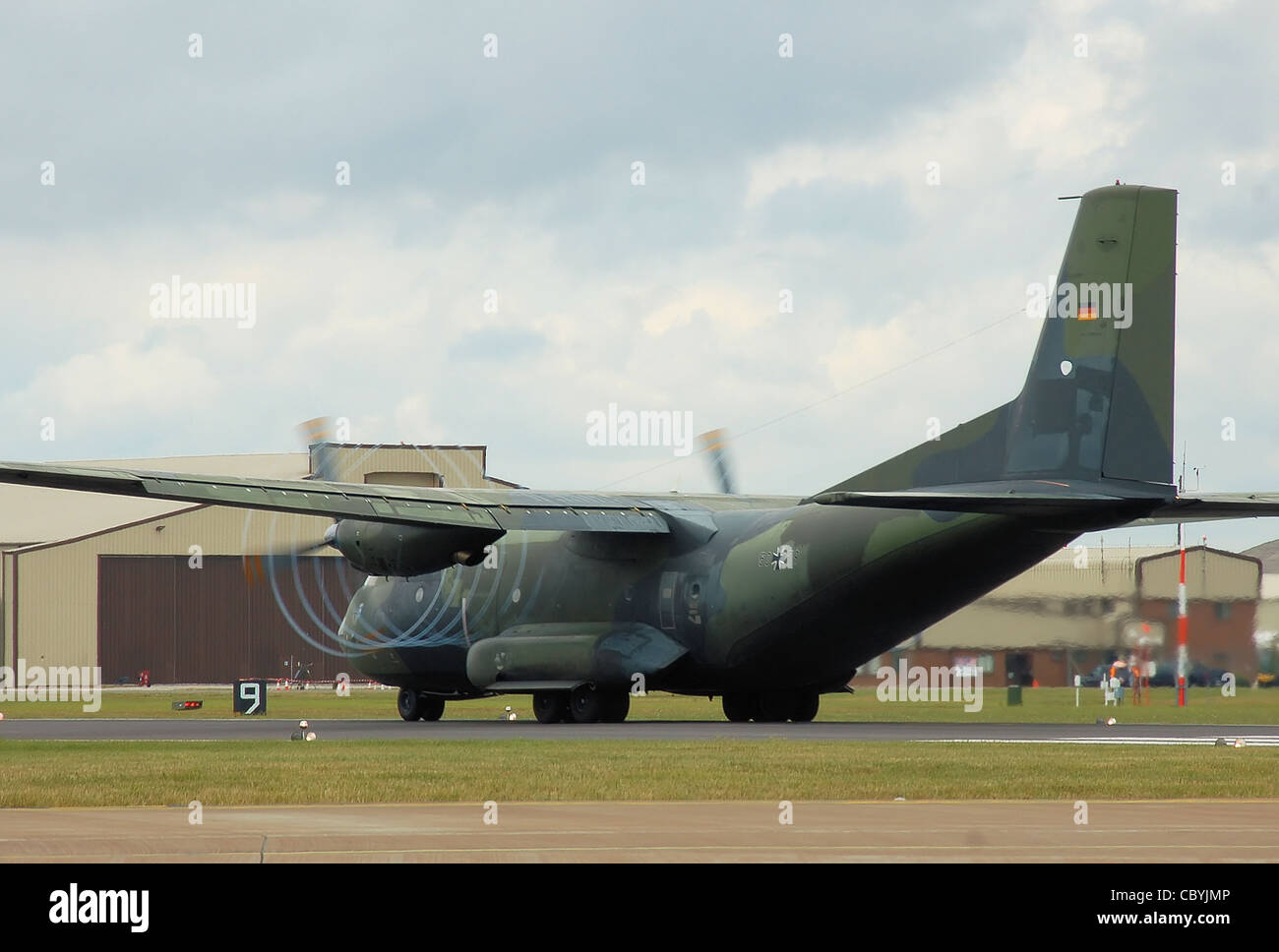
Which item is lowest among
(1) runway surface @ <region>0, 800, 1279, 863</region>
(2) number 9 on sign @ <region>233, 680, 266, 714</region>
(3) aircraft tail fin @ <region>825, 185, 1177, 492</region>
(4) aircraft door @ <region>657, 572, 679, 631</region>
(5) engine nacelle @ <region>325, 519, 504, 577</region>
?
(2) number 9 on sign @ <region>233, 680, 266, 714</region>

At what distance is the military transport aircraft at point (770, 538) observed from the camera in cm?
2992

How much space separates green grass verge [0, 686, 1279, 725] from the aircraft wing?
21.6 feet

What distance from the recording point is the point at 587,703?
37219mm

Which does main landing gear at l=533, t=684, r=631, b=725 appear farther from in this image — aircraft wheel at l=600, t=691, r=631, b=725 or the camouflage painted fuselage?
the camouflage painted fuselage

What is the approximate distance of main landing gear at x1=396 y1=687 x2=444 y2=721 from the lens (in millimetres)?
41812

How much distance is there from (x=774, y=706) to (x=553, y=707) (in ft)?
15.1

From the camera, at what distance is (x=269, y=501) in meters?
33.0

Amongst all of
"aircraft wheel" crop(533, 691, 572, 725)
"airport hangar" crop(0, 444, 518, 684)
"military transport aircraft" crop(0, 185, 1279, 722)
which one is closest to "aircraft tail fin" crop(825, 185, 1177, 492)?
"military transport aircraft" crop(0, 185, 1279, 722)

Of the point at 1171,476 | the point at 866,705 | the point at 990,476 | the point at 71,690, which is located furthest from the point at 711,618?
the point at 71,690

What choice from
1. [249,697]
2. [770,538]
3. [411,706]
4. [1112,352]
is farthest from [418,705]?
[1112,352]

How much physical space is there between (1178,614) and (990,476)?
30.5ft

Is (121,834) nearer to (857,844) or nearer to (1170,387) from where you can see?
(857,844)

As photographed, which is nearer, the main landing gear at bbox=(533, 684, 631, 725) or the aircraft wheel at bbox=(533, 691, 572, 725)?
the main landing gear at bbox=(533, 684, 631, 725)

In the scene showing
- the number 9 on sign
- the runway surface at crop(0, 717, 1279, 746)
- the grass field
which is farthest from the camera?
the number 9 on sign
